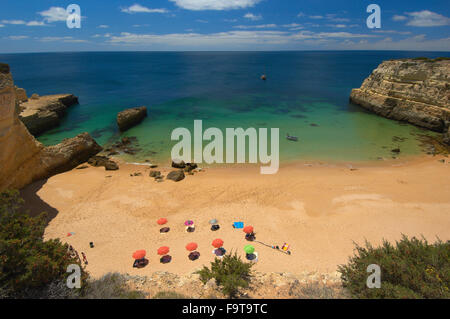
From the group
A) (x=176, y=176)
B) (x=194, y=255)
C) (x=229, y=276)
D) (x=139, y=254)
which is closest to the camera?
(x=229, y=276)

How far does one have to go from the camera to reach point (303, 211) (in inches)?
527

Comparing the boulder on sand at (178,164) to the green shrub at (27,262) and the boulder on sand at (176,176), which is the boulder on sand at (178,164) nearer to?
the boulder on sand at (176,176)

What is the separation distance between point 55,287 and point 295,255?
8.74 m

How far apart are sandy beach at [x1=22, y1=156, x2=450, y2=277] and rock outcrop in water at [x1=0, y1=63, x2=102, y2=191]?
1149 millimetres

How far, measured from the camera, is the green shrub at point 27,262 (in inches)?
241

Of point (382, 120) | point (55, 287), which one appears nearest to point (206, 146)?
point (55, 287)

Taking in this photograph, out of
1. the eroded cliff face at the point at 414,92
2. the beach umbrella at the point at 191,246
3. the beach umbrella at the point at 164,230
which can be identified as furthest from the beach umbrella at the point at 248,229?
the eroded cliff face at the point at 414,92

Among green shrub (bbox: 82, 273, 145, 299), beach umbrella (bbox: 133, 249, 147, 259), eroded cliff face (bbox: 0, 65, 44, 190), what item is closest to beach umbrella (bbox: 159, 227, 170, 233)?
beach umbrella (bbox: 133, 249, 147, 259)

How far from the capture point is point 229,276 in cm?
744

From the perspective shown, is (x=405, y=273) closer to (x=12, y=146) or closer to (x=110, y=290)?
(x=110, y=290)

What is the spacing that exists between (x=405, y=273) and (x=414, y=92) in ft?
109

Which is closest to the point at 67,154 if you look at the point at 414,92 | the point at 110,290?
the point at 110,290

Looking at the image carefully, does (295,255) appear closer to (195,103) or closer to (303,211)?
(303,211)

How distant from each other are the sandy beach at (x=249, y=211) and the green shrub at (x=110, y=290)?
183cm
